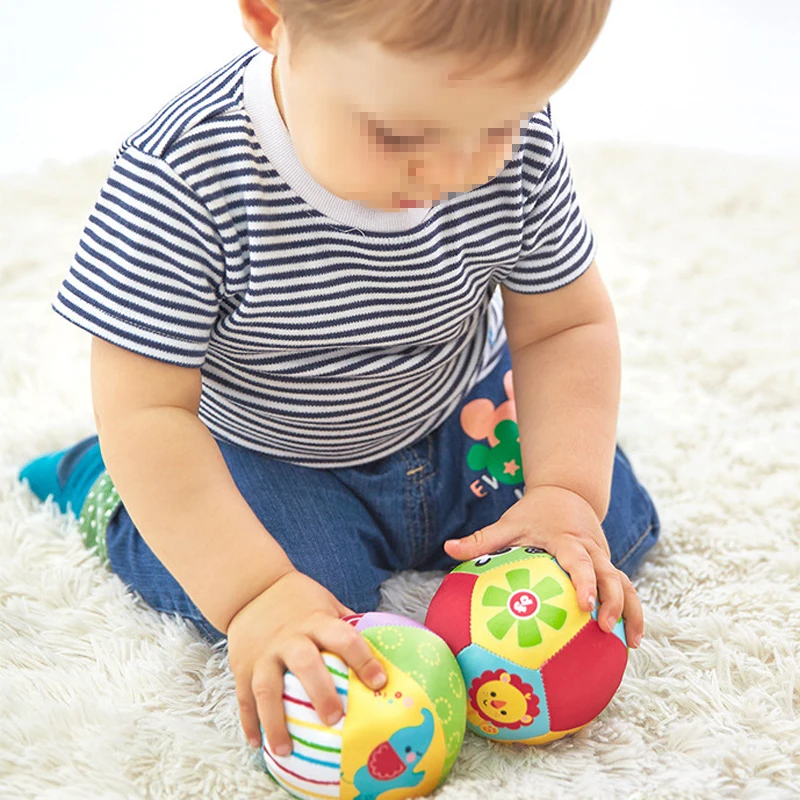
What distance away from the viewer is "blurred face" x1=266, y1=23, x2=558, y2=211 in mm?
545

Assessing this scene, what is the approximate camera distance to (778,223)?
149 centimetres

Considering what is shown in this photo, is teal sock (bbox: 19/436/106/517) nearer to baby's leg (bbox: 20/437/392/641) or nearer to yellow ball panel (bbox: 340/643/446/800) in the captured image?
baby's leg (bbox: 20/437/392/641)

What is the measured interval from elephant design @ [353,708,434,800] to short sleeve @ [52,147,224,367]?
0.27 m

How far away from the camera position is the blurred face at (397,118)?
1.79ft

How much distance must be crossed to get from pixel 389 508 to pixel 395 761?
28cm

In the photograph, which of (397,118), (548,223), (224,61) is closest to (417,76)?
(397,118)

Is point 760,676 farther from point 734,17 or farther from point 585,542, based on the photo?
point 734,17

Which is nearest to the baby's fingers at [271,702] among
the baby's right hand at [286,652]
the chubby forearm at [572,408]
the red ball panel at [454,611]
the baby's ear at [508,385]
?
the baby's right hand at [286,652]

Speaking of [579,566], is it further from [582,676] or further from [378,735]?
[378,735]

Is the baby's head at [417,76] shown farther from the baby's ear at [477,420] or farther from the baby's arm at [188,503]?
the baby's ear at [477,420]

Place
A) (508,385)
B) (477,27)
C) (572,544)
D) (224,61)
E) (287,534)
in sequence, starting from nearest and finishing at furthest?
(477,27) → (572,544) → (287,534) → (508,385) → (224,61)

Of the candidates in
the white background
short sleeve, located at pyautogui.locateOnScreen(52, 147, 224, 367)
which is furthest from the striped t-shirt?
the white background

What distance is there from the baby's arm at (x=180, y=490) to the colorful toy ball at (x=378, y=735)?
0.08 metres

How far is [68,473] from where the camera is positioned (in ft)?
3.17
